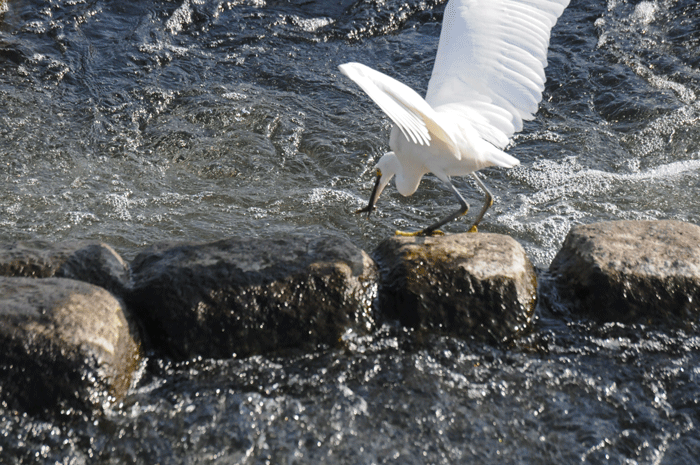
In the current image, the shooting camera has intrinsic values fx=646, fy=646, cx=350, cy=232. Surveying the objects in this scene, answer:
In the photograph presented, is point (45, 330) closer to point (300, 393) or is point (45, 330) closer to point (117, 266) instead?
point (117, 266)

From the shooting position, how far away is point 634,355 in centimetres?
293

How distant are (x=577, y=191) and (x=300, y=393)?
307 centimetres

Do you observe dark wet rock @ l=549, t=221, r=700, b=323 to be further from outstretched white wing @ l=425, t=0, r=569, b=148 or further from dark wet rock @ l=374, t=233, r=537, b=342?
outstretched white wing @ l=425, t=0, r=569, b=148

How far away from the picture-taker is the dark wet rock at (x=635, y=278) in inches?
121

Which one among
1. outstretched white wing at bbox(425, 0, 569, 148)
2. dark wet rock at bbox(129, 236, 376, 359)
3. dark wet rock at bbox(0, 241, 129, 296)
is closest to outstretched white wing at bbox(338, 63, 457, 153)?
dark wet rock at bbox(129, 236, 376, 359)

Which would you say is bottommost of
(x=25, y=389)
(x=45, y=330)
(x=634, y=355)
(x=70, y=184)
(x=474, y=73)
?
(x=70, y=184)

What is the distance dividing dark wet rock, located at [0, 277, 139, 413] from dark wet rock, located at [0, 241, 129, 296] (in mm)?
304

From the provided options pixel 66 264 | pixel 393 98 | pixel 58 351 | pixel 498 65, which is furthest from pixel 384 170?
pixel 58 351

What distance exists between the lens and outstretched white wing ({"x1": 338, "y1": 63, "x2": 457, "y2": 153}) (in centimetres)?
278

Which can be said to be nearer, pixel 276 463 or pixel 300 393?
pixel 276 463

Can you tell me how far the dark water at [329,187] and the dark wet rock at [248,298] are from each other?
0.10 metres

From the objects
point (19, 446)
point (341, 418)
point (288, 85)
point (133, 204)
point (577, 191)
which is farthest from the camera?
point (288, 85)

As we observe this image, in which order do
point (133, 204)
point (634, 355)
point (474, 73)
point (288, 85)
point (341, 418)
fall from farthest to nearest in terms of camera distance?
1. point (288, 85)
2. point (133, 204)
3. point (474, 73)
4. point (634, 355)
5. point (341, 418)

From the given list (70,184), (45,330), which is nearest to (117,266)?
(45,330)
